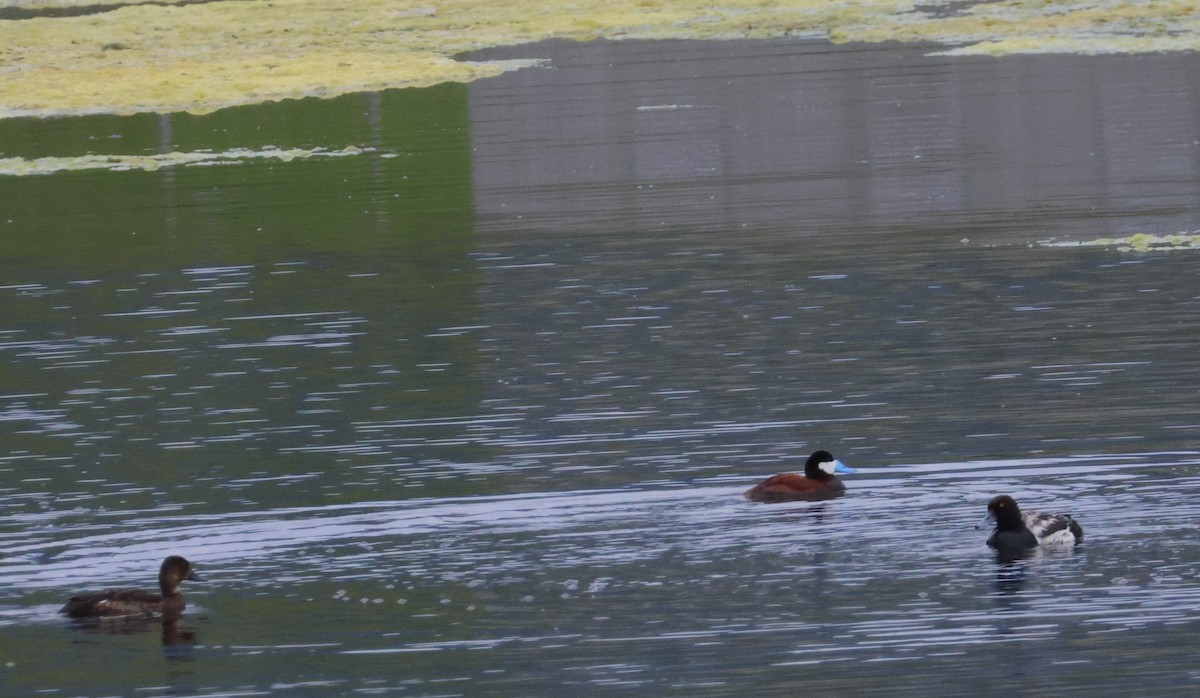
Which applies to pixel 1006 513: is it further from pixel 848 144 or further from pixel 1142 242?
pixel 848 144

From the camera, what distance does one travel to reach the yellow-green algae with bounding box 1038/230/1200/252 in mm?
22875

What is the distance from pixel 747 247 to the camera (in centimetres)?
2484

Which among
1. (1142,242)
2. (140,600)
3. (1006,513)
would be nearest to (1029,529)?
(1006,513)

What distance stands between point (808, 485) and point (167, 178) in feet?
76.3

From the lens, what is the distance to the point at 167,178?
35156mm

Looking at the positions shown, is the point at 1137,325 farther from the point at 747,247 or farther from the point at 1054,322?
the point at 747,247

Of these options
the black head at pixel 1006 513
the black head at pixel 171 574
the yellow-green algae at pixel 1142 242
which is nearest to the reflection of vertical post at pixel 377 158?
the yellow-green algae at pixel 1142 242

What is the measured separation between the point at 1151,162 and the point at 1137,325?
1163 cm

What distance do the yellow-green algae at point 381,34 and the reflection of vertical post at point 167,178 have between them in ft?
7.05

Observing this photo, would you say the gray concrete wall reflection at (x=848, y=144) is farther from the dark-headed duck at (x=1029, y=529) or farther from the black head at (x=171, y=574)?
the black head at (x=171, y=574)

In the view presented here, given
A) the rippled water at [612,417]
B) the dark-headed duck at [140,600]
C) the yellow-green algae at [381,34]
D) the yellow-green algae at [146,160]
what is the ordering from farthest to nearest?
1. the yellow-green algae at [381,34]
2. the yellow-green algae at [146,160]
3. the dark-headed duck at [140,600]
4. the rippled water at [612,417]

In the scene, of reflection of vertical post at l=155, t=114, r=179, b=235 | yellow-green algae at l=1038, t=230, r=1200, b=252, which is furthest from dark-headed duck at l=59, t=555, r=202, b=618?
reflection of vertical post at l=155, t=114, r=179, b=235

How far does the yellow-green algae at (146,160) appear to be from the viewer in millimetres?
36750

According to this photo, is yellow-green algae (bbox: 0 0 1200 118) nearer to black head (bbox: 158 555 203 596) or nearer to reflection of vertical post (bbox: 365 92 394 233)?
reflection of vertical post (bbox: 365 92 394 233)
